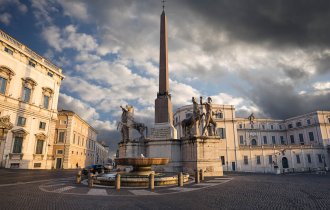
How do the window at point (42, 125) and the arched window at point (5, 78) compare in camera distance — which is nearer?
the arched window at point (5, 78)

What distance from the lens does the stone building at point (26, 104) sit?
25906 millimetres

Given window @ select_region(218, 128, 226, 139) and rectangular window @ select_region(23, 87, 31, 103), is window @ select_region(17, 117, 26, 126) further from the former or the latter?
window @ select_region(218, 128, 226, 139)

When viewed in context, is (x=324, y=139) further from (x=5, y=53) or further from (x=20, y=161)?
(x=5, y=53)

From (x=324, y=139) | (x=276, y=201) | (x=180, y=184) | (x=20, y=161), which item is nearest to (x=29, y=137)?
(x=20, y=161)

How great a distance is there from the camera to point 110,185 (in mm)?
10656

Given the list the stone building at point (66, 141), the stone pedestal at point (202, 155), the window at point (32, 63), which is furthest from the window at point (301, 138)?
the window at point (32, 63)

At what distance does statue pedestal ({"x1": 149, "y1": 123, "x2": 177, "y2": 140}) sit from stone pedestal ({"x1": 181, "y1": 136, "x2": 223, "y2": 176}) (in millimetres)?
1369

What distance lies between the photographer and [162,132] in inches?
674

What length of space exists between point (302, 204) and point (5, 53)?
3305 cm

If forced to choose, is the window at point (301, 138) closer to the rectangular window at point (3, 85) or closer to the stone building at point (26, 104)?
the stone building at point (26, 104)

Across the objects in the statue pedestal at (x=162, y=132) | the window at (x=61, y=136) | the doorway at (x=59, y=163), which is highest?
the window at (x=61, y=136)

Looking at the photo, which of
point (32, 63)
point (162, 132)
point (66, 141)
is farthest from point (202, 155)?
point (66, 141)

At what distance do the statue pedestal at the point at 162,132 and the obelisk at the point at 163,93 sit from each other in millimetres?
390

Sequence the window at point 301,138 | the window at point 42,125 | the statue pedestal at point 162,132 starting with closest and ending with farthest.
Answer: the statue pedestal at point 162,132 < the window at point 42,125 < the window at point 301,138
